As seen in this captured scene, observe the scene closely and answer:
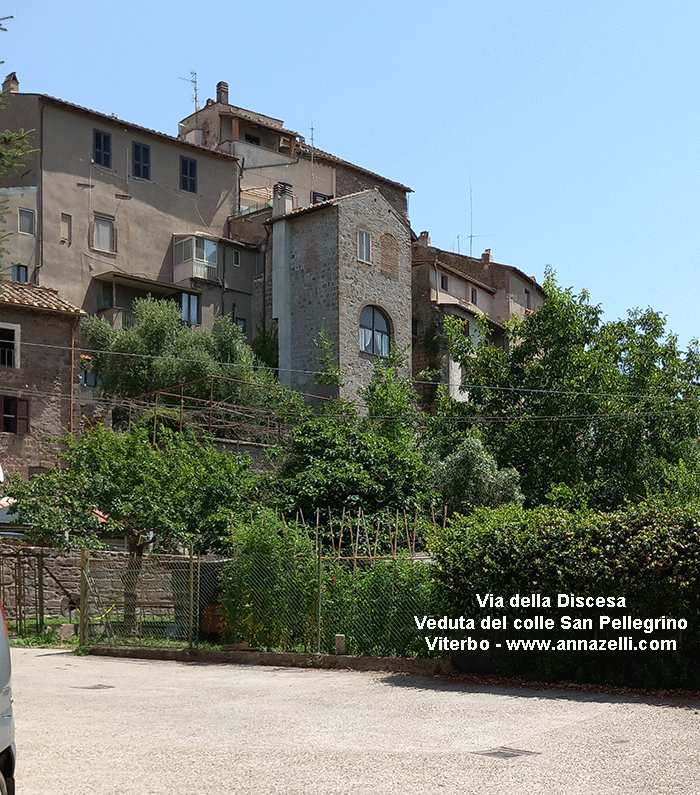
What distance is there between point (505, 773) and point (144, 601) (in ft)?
44.4

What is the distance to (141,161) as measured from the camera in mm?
49375

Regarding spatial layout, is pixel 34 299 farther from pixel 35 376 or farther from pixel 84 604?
pixel 84 604

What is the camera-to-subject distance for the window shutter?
35.8 metres

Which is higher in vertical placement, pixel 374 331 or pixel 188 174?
pixel 188 174

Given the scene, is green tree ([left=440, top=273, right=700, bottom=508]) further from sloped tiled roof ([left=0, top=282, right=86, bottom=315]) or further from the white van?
the white van

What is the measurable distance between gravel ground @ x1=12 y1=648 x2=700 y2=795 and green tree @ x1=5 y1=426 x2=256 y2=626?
8.77 meters

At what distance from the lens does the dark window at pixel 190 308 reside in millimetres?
48125

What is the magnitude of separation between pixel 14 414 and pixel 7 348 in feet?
7.62

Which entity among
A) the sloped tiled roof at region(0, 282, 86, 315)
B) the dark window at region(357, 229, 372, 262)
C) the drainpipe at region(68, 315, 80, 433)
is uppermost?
the dark window at region(357, 229, 372, 262)

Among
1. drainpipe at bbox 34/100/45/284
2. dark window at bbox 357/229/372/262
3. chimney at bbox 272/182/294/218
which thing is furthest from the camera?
chimney at bbox 272/182/294/218

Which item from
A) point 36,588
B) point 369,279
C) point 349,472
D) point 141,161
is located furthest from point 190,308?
point 36,588

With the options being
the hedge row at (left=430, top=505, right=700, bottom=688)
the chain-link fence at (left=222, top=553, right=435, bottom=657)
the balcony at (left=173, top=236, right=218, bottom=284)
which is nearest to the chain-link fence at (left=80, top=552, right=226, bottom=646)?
the chain-link fence at (left=222, top=553, right=435, bottom=657)

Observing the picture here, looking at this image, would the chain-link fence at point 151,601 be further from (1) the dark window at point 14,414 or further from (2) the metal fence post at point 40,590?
(1) the dark window at point 14,414

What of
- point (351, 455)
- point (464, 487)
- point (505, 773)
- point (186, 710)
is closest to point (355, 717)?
point (186, 710)
